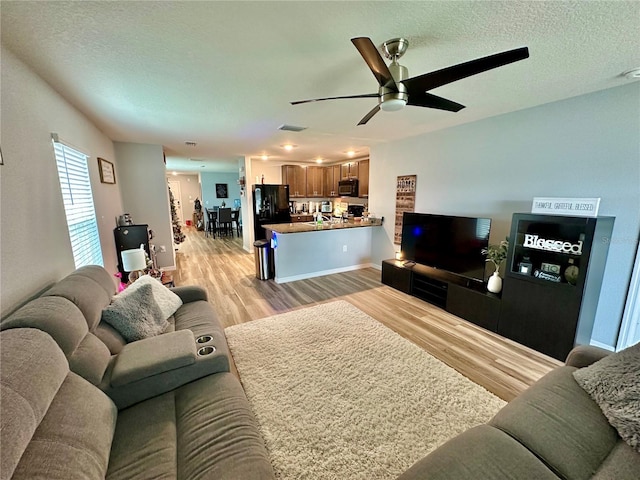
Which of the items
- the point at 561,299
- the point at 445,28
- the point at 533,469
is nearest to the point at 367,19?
the point at 445,28

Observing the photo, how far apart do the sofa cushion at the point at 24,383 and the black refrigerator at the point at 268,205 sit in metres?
5.01

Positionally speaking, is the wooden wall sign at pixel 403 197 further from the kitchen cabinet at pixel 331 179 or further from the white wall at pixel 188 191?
the white wall at pixel 188 191

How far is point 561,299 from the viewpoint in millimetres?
2299

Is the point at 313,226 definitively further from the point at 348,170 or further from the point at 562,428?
the point at 562,428

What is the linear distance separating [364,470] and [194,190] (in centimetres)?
1213

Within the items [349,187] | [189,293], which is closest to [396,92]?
[189,293]

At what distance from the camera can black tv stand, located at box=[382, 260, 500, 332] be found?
9.27 ft

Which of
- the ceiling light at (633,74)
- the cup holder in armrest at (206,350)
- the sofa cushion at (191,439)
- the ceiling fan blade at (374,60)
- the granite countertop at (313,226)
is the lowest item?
the sofa cushion at (191,439)

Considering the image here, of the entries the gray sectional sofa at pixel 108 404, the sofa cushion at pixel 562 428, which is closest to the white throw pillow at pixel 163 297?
the gray sectional sofa at pixel 108 404

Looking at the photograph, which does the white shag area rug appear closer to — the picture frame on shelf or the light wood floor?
the light wood floor

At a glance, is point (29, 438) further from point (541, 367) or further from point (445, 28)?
point (541, 367)

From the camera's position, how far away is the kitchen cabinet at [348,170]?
6.22 meters

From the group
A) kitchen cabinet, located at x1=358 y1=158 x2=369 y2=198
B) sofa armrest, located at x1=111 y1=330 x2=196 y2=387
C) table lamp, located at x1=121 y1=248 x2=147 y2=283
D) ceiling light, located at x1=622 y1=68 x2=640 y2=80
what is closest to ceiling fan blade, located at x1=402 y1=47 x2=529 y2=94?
ceiling light, located at x1=622 y1=68 x2=640 y2=80

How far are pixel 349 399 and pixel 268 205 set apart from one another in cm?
496
